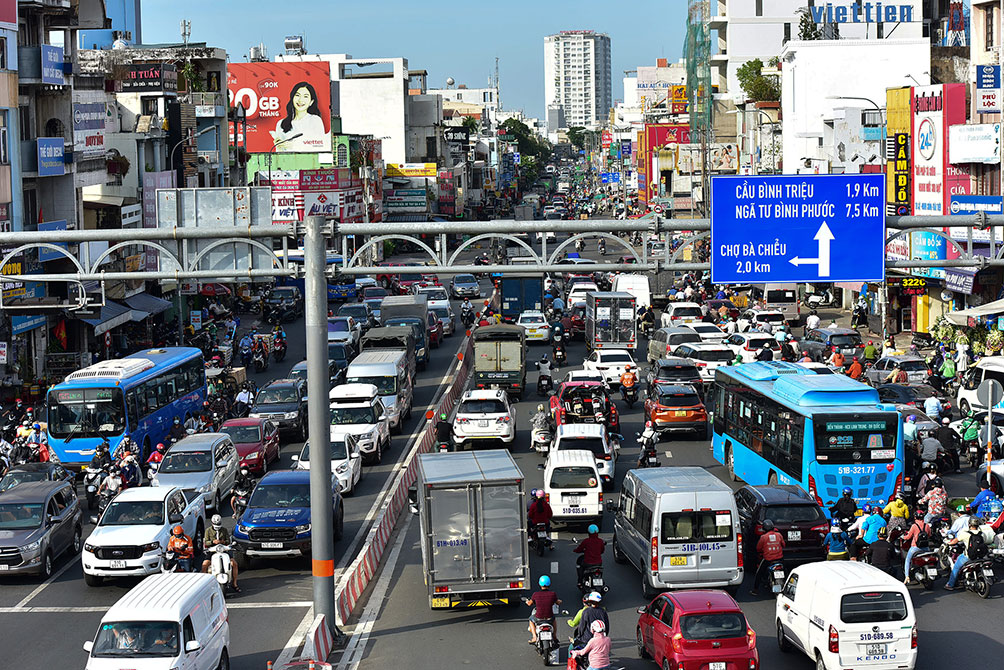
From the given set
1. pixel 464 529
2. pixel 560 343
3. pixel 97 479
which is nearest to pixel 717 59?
pixel 560 343

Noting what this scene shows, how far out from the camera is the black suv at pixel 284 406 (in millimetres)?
39406

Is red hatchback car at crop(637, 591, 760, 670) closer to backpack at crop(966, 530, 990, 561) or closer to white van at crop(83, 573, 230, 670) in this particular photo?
white van at crop(83, 573, 230, 670)

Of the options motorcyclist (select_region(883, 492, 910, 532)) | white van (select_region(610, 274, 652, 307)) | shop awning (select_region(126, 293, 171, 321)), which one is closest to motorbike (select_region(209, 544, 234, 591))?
motorcyclist (select_region(883, 492, 910, 532))

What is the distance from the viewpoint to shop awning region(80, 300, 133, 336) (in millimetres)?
52969

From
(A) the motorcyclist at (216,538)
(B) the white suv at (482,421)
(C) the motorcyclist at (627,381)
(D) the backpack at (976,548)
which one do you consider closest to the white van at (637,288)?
(C) the motorcyclist at (627,381)

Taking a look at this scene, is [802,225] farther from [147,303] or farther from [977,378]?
[147,303]

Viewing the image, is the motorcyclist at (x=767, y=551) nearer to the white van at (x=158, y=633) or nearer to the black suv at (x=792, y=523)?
the black suv at (x=792, y=523)

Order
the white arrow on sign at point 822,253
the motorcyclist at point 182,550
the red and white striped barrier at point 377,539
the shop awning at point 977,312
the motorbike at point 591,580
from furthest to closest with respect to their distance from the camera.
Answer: the shop awning at point 977,312 → the motorcyclist at point 182,550 → the red and white striped barrier at point 377,539 → the white arrow on sign at point 822,253 → the motorbike at point 591,580

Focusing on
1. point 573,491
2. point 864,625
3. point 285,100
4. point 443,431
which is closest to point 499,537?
point 864,625

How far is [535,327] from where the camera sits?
2322 inches

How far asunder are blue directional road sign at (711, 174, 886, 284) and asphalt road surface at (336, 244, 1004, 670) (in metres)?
5.44

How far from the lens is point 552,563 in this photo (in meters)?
23.7

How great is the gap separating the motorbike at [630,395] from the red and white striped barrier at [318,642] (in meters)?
24.1

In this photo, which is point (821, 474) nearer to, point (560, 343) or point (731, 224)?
point (731, 224)
